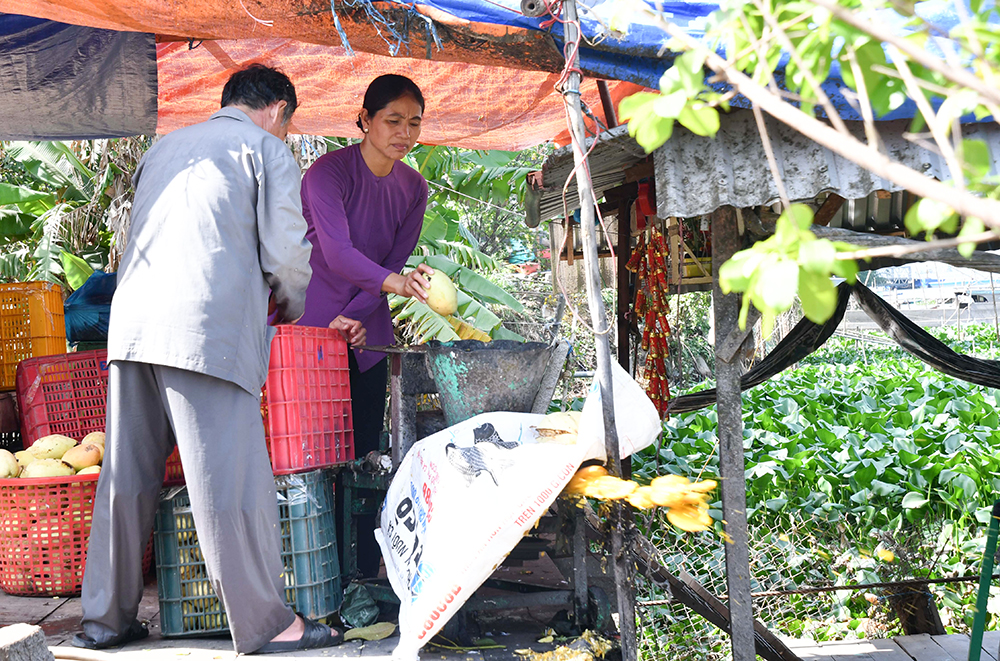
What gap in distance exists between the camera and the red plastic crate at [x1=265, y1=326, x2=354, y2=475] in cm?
278

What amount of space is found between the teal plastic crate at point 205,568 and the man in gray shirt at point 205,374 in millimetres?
130

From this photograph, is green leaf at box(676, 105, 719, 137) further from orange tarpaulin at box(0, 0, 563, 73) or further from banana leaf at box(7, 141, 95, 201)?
banana leaf at box(7, 141, 95, 201)

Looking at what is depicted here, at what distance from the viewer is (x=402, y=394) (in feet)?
10.1

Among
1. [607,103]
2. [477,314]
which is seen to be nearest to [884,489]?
[607,103]

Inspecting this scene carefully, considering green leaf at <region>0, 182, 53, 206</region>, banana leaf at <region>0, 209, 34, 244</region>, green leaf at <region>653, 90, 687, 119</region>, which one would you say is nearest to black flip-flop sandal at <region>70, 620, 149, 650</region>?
green leaf at <region>653, 90, 687, 119</region>

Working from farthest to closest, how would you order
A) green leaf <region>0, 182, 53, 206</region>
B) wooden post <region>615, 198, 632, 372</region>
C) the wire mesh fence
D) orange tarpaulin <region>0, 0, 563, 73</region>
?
green leaf <region>0, 182, 53, 206</region> → the wire mesh fence → wooden post <region>615, 198, 632, 372</region> → orange tarpaulin <region>0, 0, 563, 73</region>

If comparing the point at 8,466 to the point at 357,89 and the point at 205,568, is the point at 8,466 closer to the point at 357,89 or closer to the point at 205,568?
the point at 205,568

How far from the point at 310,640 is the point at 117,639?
0.65 metres

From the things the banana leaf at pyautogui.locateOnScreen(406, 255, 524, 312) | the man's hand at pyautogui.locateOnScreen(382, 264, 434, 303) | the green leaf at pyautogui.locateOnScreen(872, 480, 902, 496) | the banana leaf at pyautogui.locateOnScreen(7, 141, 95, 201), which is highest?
the banana leaf at pyautogui.locateOnScreen(7, 141, 95, 201)

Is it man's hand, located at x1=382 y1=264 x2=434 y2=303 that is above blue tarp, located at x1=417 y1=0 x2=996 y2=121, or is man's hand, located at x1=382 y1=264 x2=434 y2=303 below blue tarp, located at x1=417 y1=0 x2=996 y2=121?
below

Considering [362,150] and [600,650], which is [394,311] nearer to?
[362,150]

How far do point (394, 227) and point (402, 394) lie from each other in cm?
117

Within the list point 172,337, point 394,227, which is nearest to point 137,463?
point 172,337

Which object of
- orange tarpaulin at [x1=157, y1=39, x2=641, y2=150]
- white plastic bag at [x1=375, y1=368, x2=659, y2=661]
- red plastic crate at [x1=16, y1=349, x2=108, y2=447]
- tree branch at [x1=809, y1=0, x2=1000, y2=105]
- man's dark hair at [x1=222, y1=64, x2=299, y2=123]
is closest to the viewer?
tree branch at [x1=809, y1=0, x2=1000, y2=105]
